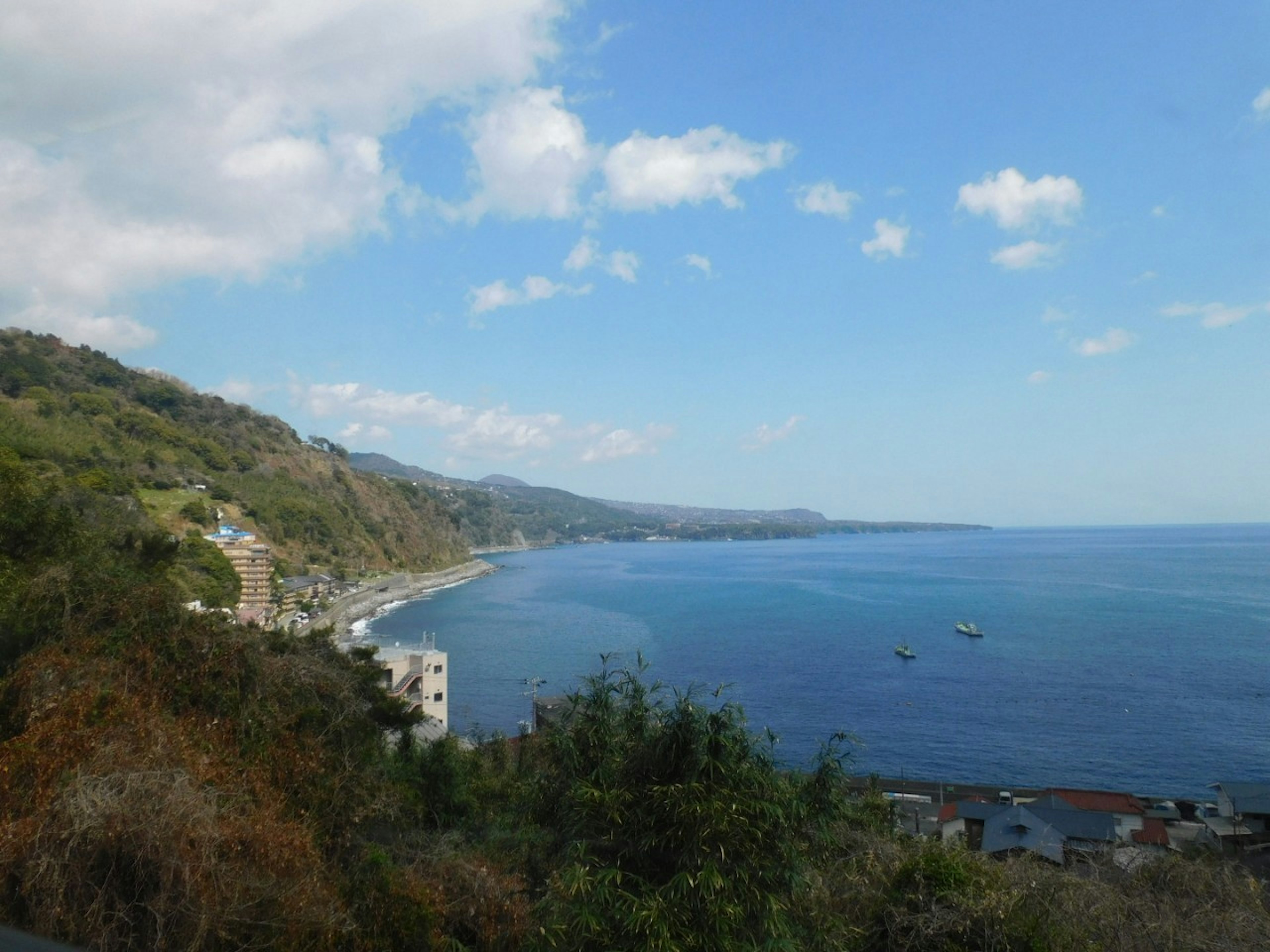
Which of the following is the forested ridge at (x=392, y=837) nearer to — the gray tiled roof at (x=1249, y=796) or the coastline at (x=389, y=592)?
the gray tiled roof at (x=1249, y=796)

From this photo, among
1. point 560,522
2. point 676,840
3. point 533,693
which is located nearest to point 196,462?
point 533,693

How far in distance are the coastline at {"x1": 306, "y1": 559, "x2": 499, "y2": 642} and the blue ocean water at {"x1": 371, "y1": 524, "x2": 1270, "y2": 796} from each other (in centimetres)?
144

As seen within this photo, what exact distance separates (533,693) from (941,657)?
15.5 m

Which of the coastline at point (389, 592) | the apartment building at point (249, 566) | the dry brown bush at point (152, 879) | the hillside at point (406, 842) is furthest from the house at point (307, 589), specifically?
the dry brown bush at point (152, 879)

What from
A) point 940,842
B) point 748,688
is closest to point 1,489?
point 940,842

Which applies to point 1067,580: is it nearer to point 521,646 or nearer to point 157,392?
point 521,646

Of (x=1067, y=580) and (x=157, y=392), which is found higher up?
(x=157, y=392)

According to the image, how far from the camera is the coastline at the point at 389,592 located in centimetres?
3656

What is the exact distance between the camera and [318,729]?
6934 mm

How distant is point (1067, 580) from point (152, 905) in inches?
2354

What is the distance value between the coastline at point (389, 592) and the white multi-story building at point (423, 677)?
5.34 metres

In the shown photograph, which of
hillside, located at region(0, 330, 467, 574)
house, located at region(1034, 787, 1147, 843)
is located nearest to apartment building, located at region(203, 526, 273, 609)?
hillside, located at region(0, 330, 467, 574)

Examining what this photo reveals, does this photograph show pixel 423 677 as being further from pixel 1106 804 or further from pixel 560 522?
pixel 560 522

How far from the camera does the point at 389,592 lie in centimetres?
5012
